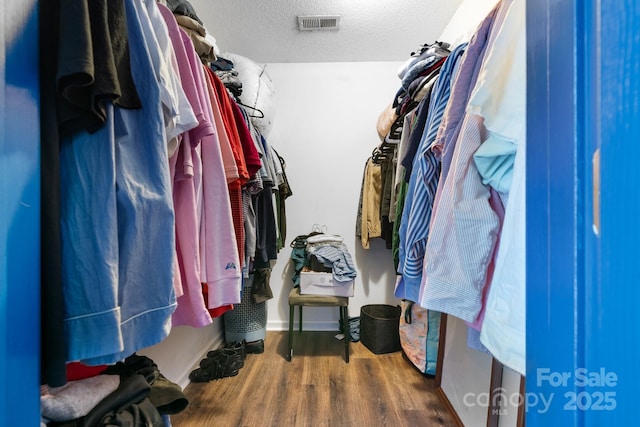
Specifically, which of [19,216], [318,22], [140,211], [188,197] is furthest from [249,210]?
[318,22]

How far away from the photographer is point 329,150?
2188mm

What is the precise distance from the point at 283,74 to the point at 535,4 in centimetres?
213

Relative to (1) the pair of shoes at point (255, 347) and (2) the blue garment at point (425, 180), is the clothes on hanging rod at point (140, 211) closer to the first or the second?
(2) the blue garment at point (425, 180)

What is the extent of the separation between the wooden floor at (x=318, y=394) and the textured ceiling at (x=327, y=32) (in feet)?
7.64

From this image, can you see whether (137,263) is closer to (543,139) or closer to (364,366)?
(543,139)

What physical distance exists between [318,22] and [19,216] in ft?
6.38

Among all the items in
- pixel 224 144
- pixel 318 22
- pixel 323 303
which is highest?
pixel 318 22

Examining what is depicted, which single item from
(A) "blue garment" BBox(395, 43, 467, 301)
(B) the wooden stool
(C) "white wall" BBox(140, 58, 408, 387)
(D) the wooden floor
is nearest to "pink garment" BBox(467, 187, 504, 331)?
(A) "blue garment" BBox(395, 43, 467, 301)

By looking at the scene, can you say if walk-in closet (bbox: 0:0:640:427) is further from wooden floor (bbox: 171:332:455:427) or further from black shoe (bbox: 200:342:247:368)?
black shoe (bbox: 200:342:247:368)

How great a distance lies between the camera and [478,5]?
1306 mm

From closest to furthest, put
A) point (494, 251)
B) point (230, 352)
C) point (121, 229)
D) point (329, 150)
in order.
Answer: point (121, 229) → point (494, 251) → point (230, 352) → point (329, 150)

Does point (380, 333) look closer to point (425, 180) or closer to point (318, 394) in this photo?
point (318, 394)

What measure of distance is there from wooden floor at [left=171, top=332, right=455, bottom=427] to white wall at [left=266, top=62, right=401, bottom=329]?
0.53 metres

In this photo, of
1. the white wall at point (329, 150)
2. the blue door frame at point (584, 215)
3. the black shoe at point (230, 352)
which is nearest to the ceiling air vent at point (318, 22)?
the white wall at point (329, 150)
